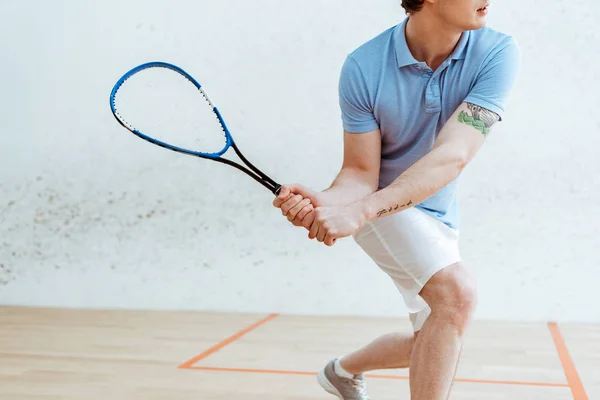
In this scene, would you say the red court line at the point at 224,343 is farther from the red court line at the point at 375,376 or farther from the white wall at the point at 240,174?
the white wall at the point at 240,174

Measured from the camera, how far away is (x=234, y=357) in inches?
99.7

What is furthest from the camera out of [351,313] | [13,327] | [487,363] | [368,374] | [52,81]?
[52,81]

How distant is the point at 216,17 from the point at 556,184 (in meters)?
1.69

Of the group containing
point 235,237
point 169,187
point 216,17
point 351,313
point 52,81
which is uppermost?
point 216,17

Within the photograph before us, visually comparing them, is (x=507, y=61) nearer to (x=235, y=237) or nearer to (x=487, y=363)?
(x=487, y=363)

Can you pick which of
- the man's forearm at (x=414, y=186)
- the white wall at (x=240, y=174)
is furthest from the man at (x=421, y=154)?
the white wall at (x=240, y=174)

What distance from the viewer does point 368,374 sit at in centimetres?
231

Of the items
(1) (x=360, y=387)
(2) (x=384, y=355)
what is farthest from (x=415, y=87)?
(1) (x=360, y=387)

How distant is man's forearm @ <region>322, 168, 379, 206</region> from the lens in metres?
1.50

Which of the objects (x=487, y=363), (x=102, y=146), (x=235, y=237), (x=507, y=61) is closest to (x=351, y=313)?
(x=235, y=237)

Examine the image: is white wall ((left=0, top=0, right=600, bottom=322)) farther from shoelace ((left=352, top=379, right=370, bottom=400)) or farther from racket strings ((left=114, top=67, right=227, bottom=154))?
shoelace ((left=352, top=379, right=370, bottom=400))

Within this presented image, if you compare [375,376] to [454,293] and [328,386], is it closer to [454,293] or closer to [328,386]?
[328,386]

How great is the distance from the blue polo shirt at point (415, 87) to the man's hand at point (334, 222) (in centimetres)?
27

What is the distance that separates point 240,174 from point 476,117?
7.00 ft
